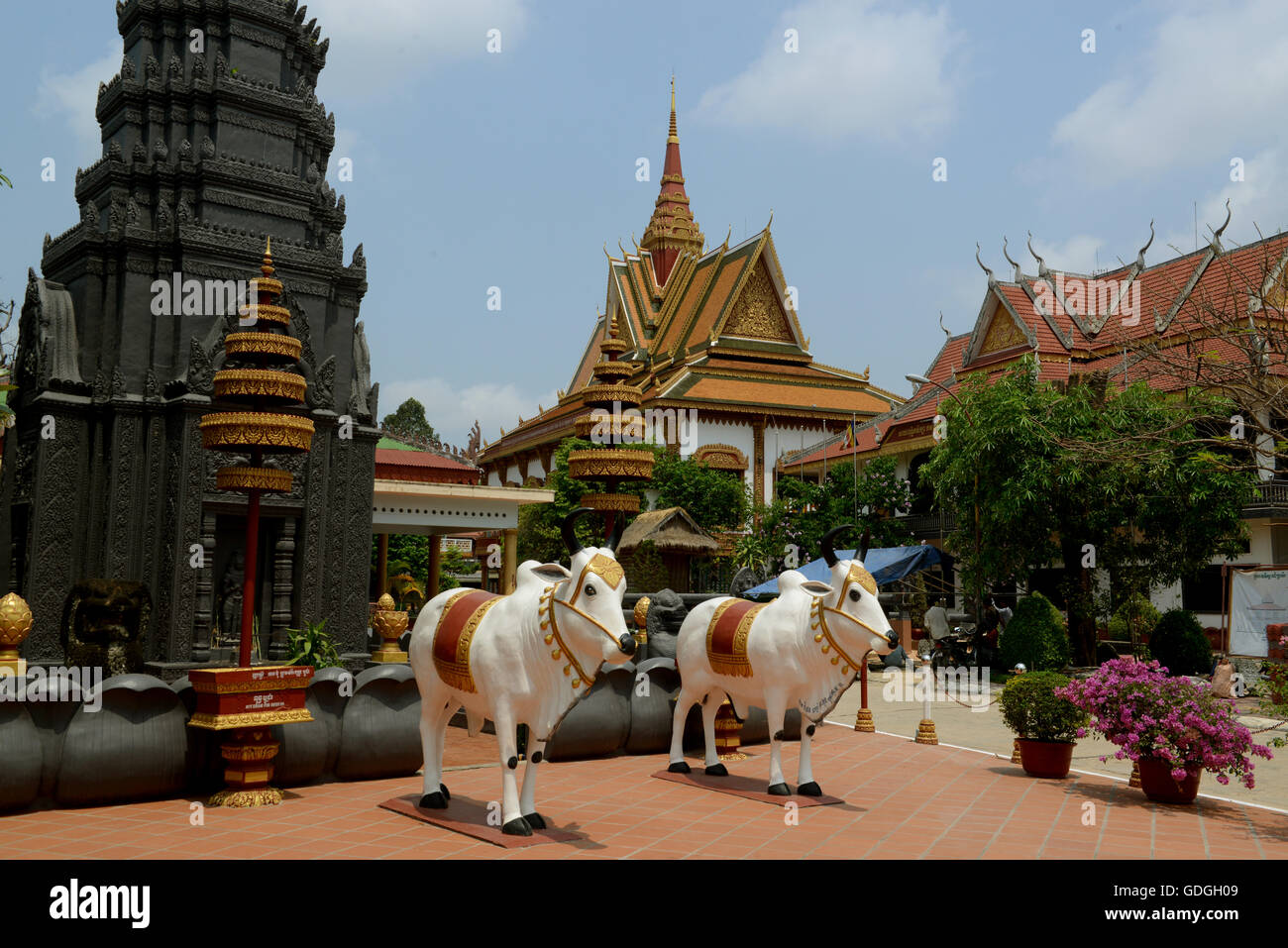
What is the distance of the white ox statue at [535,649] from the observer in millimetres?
6633

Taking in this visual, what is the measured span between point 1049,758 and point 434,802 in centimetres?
571

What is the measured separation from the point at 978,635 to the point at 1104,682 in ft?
38.0

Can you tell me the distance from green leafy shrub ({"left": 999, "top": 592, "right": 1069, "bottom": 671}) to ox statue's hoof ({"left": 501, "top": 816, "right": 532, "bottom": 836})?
43.0ft

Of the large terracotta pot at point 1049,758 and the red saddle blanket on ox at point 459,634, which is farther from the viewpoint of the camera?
the large terracotta pot at point 1049,758

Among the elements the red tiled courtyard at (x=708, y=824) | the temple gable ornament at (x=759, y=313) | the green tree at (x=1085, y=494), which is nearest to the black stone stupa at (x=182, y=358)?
the red tiled courtyard at (x=708, y=824)

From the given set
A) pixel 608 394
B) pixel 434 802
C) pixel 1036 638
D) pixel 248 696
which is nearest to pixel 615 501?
pixel 608 394

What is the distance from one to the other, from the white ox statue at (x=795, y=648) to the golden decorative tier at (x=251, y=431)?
395 cm

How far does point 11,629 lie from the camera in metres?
8.49

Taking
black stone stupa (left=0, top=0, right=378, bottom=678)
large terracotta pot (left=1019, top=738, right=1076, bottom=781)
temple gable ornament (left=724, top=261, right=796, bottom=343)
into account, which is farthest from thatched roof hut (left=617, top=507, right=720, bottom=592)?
temple gable ornament (left=724, top=261, right=796, bottom=343)

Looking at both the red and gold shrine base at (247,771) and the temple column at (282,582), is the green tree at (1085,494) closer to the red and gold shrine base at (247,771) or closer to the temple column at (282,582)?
the temple column at (282,582)

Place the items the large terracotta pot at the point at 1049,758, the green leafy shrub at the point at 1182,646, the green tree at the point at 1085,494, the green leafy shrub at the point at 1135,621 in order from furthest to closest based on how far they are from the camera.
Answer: the green leafy shrub at the point at 1135,621 < the green leafy shrub at the point at 1182,646 < the green tree at the point at 1085,494 < the large terracotta pot at the point at 1049,758

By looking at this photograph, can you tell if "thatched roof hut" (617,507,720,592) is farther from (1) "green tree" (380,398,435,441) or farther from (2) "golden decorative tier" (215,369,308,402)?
(1) "green tree" (380,398,435,441)

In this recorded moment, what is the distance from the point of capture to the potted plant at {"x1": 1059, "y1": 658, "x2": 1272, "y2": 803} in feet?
26.5
